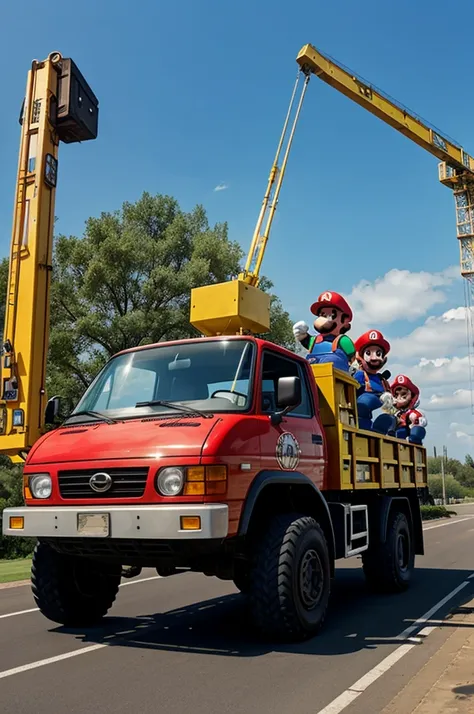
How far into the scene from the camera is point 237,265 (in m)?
29.3

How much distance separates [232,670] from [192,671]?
0.28 m

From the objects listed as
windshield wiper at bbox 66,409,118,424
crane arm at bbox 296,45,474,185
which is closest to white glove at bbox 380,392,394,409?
windshield wiper at bbox 66,409,118,424

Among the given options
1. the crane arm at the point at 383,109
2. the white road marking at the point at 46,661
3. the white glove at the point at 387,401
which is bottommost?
the white road marking at the point at 46,661

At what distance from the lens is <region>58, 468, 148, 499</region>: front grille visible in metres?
4.73

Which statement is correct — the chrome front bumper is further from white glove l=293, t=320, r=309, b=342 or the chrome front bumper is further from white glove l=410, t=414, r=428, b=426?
white glove l=410, t=414, r=428, b=426

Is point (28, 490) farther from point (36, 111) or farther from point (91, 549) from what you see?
point (36, 111)

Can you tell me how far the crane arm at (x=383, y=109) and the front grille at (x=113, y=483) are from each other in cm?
1975

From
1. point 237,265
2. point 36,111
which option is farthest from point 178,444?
point 237,265

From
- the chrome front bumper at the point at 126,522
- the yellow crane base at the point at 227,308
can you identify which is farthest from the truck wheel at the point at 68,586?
the yellow crane base at the point at 227,308

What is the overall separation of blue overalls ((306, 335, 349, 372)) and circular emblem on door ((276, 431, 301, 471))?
6.37ft

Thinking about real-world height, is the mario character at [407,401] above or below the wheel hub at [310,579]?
above

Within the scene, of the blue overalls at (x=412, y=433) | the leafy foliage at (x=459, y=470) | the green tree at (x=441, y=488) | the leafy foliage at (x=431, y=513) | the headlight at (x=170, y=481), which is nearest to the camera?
the headlight at (x=170, y=481)

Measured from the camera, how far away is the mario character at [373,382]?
8.97 meters

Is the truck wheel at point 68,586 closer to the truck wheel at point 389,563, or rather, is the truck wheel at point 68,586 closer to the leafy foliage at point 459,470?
the truck wheel at point 389,563
